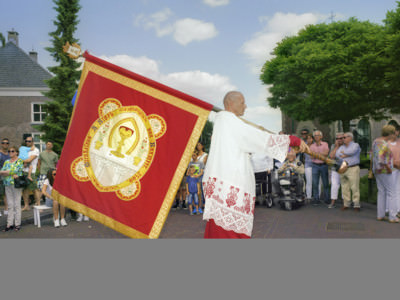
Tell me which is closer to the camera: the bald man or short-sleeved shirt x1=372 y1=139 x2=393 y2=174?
the bald man

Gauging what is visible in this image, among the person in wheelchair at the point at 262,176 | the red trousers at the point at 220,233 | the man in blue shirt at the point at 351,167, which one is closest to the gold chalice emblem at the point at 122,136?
the red trousers at the point at 220,233

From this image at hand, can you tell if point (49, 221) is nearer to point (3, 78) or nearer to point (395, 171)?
point (395, 171)

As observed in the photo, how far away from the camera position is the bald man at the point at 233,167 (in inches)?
130

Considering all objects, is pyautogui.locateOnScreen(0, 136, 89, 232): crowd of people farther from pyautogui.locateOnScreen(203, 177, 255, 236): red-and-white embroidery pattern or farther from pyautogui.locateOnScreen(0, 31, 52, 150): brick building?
pyautogui.locateOnScreen(0, 31, 52, 150): brick building

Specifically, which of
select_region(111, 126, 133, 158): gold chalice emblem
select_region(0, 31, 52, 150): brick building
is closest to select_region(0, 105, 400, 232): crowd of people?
select_region(111, 126, 133, 158): gold chalice emblem

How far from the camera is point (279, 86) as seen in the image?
29.8 metres

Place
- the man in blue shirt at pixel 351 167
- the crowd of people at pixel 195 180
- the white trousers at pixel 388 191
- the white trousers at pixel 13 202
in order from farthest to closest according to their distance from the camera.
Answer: the crowd of people at pixel 195 180
the man in blue shirt at pixel 351 167
the white trousers at pixel 13 202
the white trousers at pixel 388 191

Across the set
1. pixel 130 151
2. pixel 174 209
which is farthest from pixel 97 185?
pixel 174 209

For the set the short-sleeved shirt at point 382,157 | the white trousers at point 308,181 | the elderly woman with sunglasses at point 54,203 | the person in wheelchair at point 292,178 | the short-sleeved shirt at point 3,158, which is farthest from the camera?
the white trousers at point 308,181

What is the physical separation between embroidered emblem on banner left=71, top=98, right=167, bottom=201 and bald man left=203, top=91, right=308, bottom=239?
573 millimetres

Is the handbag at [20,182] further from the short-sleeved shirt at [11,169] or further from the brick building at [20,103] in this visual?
the brick building at [20,103]

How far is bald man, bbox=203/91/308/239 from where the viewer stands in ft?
10.8

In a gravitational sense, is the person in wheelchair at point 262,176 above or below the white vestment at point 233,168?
below

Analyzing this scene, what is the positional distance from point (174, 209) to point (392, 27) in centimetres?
1593
